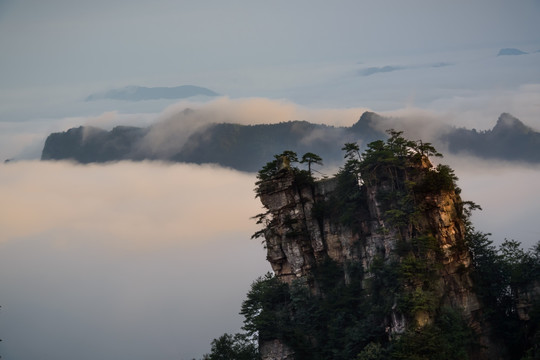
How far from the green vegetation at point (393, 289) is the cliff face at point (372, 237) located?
0.16 metres

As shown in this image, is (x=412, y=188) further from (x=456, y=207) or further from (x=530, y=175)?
(x=530, y=175)

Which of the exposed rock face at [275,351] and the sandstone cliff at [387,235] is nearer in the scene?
the sandstone cliff at [387,235]

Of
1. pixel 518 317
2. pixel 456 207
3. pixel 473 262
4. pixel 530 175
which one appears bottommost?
pixel 518 317

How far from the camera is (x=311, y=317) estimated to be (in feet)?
246

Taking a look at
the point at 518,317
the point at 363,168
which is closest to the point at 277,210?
the point at 363,168

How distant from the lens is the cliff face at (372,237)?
231 ft

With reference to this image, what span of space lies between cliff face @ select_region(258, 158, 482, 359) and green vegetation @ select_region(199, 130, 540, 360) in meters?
0.16

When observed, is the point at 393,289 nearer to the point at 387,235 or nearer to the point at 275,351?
the point at 387,235

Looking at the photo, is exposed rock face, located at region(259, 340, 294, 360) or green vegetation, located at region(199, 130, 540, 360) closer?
green vegetation, located at region(199, 130, 540, 360)

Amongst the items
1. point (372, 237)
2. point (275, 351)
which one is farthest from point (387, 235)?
point (275, 351)

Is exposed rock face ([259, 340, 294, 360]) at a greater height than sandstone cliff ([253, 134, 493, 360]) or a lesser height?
lesser

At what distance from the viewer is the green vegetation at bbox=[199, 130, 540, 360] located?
6788cm

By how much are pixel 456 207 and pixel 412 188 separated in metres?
5.44

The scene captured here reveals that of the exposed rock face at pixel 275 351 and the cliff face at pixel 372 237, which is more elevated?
the cliff face at pixel 372 237
